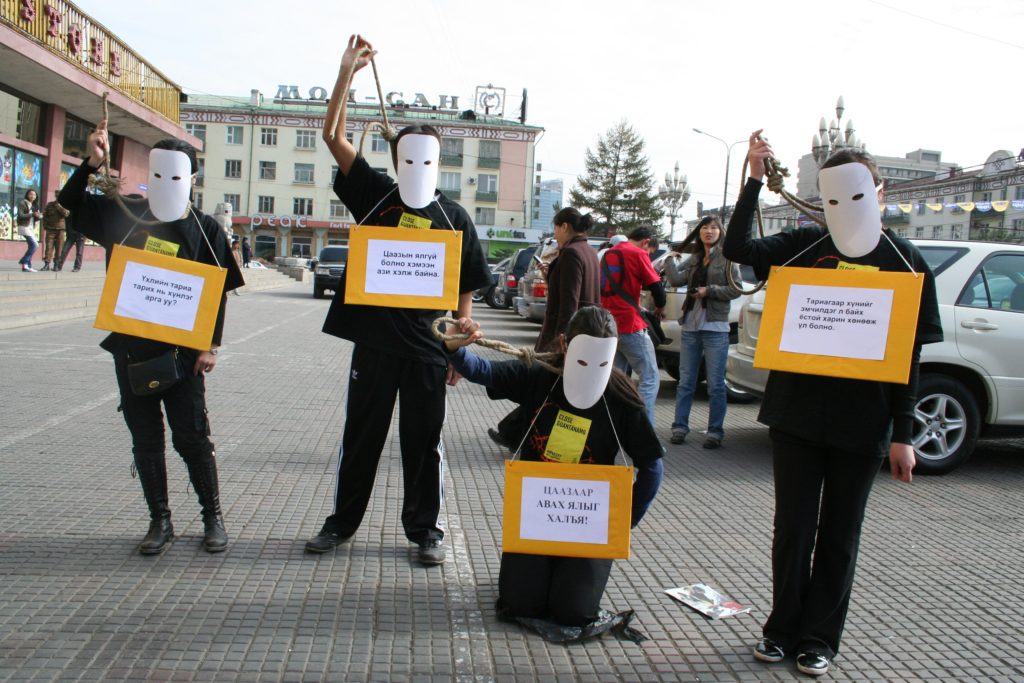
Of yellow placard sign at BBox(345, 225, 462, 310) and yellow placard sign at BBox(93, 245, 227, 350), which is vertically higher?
yellow placard sign at BBox(345, 225, 462, 310)

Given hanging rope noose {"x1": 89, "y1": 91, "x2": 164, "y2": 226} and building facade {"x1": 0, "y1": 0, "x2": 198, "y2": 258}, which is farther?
building facade {"x1": 0, "y1": 0, "x2": 198, "y2": 258}

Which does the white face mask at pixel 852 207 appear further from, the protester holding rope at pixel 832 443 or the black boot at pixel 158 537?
the black boot at pixel 158 537

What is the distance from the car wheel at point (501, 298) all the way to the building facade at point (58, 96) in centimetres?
1042

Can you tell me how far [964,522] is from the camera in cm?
552

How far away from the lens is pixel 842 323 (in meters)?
3.30

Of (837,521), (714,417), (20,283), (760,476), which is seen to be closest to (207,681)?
(837,521)

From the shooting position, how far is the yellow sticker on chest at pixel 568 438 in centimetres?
361

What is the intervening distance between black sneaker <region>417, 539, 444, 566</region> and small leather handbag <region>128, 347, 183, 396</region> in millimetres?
1405

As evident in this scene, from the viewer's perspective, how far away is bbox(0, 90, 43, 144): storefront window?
19.6m

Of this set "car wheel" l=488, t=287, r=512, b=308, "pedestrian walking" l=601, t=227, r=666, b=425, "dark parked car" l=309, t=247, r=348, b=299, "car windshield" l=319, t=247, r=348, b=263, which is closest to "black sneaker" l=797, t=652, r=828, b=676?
"pedestrian walking" l=601, t=227, r=666, b=425

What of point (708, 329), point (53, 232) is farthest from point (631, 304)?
point (53, 232)

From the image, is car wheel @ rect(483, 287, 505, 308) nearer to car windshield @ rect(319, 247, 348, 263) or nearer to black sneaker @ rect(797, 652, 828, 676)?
car windshield @ rect(319, 247, 348, 263)

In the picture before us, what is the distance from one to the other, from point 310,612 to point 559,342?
152 cm

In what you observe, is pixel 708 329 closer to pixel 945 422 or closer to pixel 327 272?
pixel 945 422
